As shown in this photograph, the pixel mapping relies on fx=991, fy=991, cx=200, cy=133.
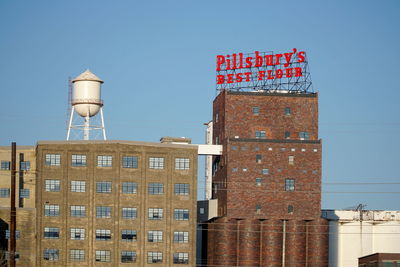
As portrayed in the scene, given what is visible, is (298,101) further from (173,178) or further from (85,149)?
(85,149)

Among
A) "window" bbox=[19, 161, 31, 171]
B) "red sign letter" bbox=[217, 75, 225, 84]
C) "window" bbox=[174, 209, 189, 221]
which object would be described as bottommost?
"window" bbox=[174, 209, 189, 221]

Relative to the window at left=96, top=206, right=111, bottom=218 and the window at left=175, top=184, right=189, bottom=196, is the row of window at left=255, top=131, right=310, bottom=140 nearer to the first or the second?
the window at left=175, top=184, right=189, bottom=196

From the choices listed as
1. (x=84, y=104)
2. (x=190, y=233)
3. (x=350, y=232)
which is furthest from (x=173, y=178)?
(x=350, y=232)

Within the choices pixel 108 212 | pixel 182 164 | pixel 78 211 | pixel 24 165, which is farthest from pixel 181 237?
pixel 24 165

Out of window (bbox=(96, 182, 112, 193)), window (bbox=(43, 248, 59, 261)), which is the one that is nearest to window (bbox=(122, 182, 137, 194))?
window (bbox=(96, 182, 112, 193))

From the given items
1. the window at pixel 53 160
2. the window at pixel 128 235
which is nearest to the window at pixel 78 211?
the window at pixel 128 235

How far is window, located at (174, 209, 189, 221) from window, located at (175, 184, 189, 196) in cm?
240

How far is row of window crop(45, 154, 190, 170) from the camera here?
138 metres

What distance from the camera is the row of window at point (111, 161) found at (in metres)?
138

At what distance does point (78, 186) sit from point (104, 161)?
5055mm

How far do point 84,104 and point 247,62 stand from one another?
25.3 metres

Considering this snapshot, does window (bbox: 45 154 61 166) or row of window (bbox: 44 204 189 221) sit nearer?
row of window (bbox: 44 204 189 221)

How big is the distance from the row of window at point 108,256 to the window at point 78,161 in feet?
39.3

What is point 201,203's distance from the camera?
518 feet
